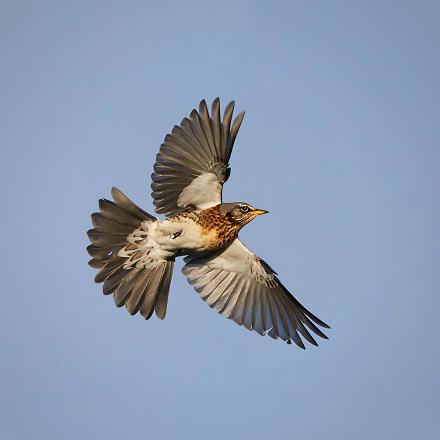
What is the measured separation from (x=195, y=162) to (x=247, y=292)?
7.54ft

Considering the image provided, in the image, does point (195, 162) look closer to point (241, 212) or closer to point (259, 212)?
point (241, 212)

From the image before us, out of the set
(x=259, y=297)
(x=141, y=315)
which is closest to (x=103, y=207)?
(x=141, y=315)

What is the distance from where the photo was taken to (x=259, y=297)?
604 inches

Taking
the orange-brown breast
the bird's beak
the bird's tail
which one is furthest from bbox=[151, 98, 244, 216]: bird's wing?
the bird's beak

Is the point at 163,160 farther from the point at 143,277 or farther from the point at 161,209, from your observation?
the point at 143,277


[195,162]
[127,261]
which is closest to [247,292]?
[127,261]

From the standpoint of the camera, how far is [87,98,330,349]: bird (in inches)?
559

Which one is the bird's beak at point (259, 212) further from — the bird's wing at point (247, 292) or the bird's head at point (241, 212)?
the bird's wing at point (247, 292)

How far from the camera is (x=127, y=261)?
1453 centimetres

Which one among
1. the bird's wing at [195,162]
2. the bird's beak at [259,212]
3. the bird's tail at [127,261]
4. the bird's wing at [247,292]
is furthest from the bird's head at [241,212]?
the bird's tail at [127,261]

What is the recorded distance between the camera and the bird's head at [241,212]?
1417cm

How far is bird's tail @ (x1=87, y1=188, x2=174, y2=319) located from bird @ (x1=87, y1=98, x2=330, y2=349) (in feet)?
0.05

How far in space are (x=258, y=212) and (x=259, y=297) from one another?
5.86 feet

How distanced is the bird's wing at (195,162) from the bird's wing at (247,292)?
3.18 ft
